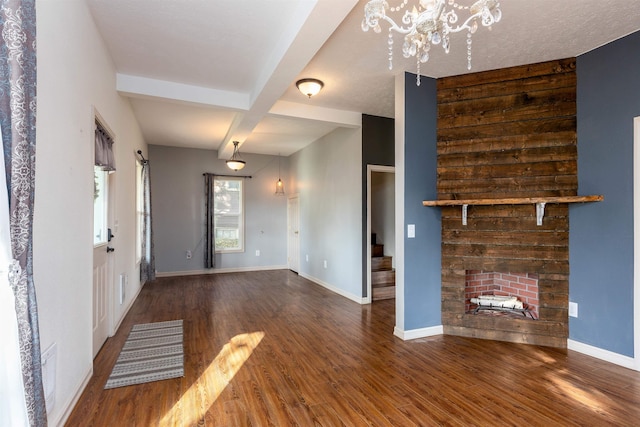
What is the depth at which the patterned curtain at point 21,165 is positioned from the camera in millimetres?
1095

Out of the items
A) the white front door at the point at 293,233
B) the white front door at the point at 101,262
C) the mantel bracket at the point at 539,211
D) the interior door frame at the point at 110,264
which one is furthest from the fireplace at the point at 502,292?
the white front door at the point at 293,233

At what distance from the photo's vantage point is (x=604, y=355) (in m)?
2.71

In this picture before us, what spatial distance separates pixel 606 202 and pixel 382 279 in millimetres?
2948

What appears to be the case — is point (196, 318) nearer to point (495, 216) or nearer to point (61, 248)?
point (61, 248)

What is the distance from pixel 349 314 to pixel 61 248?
122 inches

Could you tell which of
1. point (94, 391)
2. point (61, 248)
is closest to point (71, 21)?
point (61, 248)

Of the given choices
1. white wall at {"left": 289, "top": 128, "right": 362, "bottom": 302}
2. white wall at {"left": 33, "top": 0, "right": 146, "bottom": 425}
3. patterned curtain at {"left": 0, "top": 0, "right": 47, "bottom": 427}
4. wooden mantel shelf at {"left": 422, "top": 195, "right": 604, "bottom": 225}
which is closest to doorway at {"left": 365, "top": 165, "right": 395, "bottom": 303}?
white wall at {"left": 289, "top": 128, "right": 362, "bottom": 302}

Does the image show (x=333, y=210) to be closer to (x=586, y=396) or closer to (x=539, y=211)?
(x=539, y=211)

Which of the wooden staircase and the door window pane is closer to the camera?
the door window pane

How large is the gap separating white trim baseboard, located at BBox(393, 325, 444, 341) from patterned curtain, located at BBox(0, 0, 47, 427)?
2815 millimetres

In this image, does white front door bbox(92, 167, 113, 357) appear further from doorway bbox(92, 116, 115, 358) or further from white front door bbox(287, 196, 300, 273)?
white front door bbox(287, 196, 300, 273)

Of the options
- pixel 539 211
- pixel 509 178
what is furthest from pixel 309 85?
pixel 539 211

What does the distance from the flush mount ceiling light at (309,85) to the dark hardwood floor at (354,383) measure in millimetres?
2644

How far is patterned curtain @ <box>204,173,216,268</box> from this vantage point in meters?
6.82
